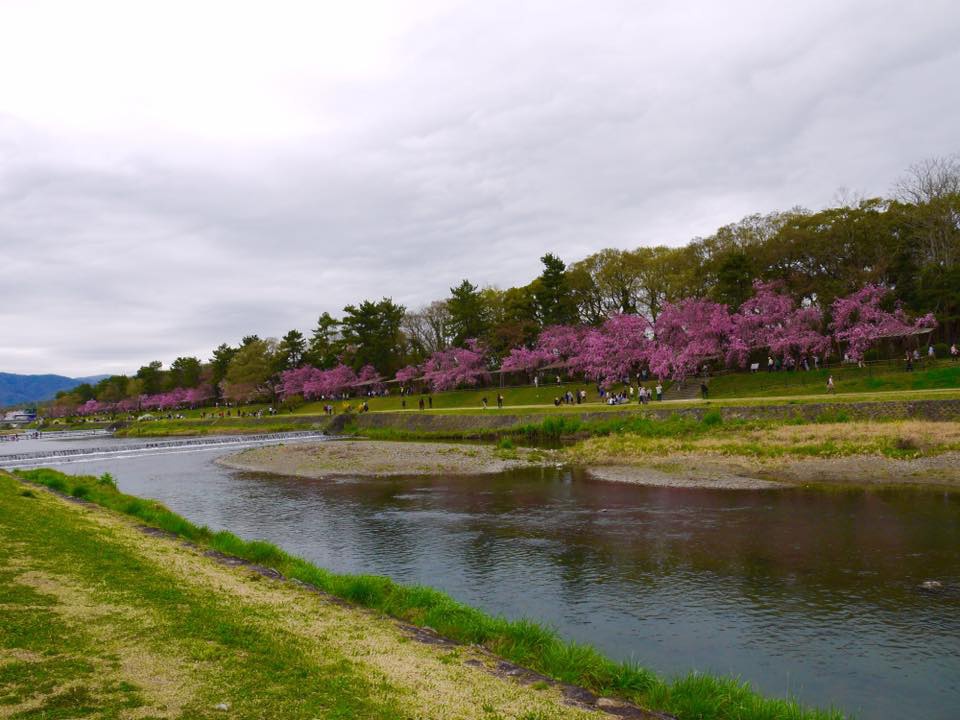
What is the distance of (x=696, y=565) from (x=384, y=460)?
84.8ft

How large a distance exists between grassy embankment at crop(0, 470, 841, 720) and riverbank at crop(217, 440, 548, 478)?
21618 millimetres

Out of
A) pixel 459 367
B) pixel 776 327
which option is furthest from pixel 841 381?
pixel 459 367

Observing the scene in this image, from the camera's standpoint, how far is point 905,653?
9.73 m

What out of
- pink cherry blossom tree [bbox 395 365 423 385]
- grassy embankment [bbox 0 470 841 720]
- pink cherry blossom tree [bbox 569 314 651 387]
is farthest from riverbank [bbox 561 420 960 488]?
pink cherry blossom tree [bbox 395 365 423 385]

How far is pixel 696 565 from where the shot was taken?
14.5 m

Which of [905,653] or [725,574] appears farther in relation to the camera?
[725,574]

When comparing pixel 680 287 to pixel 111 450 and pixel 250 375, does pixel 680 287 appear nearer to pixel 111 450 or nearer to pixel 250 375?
pixel 111 450

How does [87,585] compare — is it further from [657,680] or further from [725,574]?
[725,574]

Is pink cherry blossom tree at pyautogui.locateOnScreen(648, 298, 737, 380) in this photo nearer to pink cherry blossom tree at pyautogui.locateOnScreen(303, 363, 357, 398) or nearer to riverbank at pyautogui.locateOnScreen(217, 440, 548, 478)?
riverbank at pyautogui.locateOnScreen(217, 440, 548, 478)

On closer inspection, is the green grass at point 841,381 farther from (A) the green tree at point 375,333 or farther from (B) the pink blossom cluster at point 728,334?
(A) the green tree at point 375,333

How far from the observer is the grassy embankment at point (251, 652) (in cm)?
583

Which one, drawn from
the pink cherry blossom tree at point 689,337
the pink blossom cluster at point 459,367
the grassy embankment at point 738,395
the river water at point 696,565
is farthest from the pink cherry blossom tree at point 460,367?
the river water at point 696,565

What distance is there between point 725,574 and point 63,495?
73.5ft

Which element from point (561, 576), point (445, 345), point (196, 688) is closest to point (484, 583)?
point (561, 576)
